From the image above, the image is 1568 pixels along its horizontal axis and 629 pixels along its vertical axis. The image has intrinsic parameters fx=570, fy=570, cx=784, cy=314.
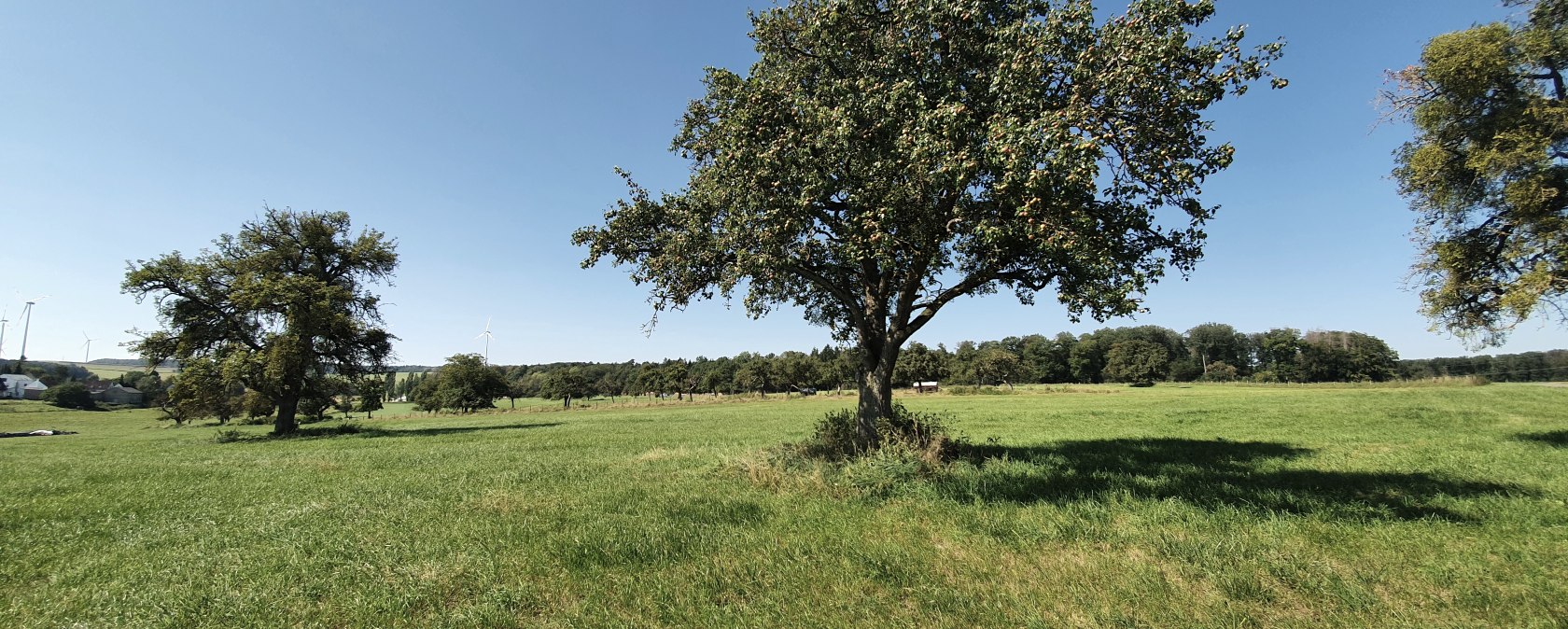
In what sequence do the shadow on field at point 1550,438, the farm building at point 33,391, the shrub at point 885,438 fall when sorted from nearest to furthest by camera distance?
1. the shrub at point 885,438
2. the shadow on field at point 1550,438
3. the farm building at point 33,391

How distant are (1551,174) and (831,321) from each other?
17.1m

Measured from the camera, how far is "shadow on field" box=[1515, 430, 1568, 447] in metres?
15.3

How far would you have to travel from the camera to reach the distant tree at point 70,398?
330 feet

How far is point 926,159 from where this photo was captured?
9.32m

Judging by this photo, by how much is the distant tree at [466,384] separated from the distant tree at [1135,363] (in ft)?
431

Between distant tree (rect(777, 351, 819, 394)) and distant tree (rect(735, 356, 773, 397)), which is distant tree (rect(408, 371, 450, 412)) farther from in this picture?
distant tree (rect(777, 351, 819, 394))

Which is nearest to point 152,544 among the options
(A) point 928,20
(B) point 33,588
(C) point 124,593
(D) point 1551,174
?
(B) point 33,588

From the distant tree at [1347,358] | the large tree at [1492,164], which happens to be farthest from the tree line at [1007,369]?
the large tree at [1492,164]

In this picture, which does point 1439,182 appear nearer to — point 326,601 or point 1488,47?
point 1488,47

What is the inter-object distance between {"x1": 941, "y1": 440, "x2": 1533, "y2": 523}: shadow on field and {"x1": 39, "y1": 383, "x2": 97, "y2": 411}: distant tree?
6092 inches

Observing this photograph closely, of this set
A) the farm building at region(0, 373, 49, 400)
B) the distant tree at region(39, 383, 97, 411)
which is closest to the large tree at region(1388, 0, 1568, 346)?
the distant tree at region(39, 383, 97, 411)

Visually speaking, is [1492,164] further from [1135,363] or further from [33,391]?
[33,391]

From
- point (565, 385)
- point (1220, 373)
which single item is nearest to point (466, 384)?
point (565, 385)

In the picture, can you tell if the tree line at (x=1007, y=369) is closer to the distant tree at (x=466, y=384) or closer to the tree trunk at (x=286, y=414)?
the distant tree at (x=466, y=384)
